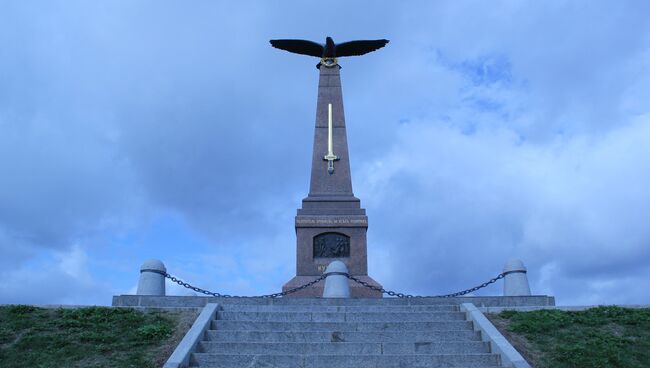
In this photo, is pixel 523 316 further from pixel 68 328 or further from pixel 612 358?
pixel 68 328

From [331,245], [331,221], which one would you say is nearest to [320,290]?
[331,245]

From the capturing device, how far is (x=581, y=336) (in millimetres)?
8781

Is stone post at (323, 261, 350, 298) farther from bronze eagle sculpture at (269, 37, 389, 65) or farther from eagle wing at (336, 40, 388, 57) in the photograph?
eagle wing at (336, 40, 388, 57)

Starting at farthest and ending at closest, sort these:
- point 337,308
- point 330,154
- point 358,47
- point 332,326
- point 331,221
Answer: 1. point 358,47
2. point 330,154
3. point 331,221
4. point 337,308
5. point 332,326

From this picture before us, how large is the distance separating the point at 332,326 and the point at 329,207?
23.9 ft

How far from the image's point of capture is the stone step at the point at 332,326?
9172mm

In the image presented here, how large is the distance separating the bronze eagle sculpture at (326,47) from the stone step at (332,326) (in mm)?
10877

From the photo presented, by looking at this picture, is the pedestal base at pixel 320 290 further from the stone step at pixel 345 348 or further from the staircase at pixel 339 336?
the stone step at pixel 345 348

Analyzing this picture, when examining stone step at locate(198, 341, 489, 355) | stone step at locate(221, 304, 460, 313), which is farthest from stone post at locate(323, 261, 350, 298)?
stone step at locate(198, 341, 489, 355)

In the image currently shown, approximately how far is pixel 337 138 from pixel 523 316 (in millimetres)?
8934

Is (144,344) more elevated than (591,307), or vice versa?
(591,307)

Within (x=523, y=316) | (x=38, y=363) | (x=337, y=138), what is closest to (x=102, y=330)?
(x=38, y=363)

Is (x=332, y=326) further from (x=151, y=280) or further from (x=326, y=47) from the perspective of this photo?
(x=326, y=47)

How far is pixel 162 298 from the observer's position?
1057 cm
